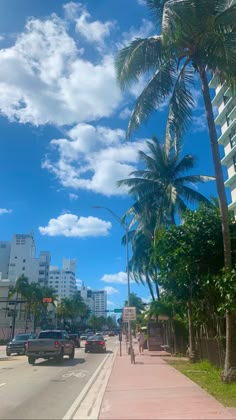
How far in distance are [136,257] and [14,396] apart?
26954 mm

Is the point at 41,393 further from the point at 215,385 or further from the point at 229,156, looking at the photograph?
the point at 229,156

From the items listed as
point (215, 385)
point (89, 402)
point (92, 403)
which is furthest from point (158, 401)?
point (215, 385)

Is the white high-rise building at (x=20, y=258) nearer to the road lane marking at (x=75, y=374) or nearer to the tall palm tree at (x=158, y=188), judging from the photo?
the tall palm tree at (x=158, y=188)

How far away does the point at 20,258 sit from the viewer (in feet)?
468

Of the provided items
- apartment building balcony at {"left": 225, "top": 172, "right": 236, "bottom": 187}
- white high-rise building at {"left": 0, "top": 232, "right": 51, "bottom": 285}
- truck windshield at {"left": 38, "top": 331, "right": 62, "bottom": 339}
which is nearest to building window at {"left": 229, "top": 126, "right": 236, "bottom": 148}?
apartment building balcony at {"left": 225, "top": 172, "right": 236, "bottom": 187}

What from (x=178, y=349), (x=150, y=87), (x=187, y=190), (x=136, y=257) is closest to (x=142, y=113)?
(x=150, y=87)

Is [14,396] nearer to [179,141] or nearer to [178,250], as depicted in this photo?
[178,250]

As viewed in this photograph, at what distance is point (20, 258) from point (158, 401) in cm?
13745

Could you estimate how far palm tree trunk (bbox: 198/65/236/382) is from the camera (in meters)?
13.0

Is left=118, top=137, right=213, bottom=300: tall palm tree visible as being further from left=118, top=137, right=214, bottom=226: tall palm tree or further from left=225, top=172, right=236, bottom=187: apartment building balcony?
left=225, top=172, right=236, bottom=187: apartment building balcony

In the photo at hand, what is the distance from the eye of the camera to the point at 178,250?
17.2 metres

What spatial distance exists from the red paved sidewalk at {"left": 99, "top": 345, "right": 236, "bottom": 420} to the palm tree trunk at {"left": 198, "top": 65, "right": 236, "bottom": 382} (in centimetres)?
128

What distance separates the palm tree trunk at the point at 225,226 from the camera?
1305 cm

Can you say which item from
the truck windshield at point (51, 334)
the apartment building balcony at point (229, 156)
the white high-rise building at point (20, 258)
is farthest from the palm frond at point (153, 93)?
the white high-rise building at point (20, 258)
